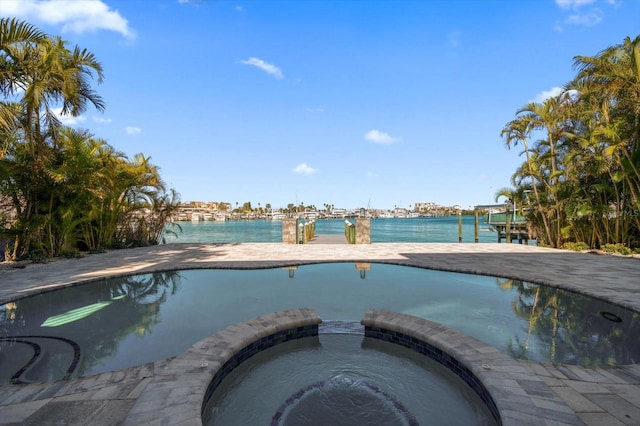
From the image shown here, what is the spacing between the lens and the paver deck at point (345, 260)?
7.90 ft

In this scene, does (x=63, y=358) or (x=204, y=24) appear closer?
(x=63, y=358)

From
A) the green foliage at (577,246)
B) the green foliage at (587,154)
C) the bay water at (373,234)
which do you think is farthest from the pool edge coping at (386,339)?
the bay water at (373,234)

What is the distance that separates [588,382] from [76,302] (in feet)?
26.4

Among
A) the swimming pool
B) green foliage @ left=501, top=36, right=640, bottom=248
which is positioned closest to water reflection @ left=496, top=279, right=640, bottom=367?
the swimming pool

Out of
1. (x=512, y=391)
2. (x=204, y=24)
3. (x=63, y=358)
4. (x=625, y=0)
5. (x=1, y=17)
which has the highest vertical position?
(x=204, y=24)

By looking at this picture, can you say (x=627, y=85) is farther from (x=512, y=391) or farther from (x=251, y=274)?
(x=251, y=274)

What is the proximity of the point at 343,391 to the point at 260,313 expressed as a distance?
258 cm

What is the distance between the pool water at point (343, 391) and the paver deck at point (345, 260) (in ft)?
2.37

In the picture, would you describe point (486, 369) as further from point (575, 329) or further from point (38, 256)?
point (38, 256)

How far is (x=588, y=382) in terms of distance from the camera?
9.32 feet

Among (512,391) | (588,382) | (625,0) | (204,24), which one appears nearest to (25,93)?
(204,24)

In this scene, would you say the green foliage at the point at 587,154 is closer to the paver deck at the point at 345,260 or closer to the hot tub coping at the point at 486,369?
the paver deck at the point at 345,260

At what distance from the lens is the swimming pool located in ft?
12.3

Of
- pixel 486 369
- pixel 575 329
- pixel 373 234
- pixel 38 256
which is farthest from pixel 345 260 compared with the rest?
pixel 373 234
